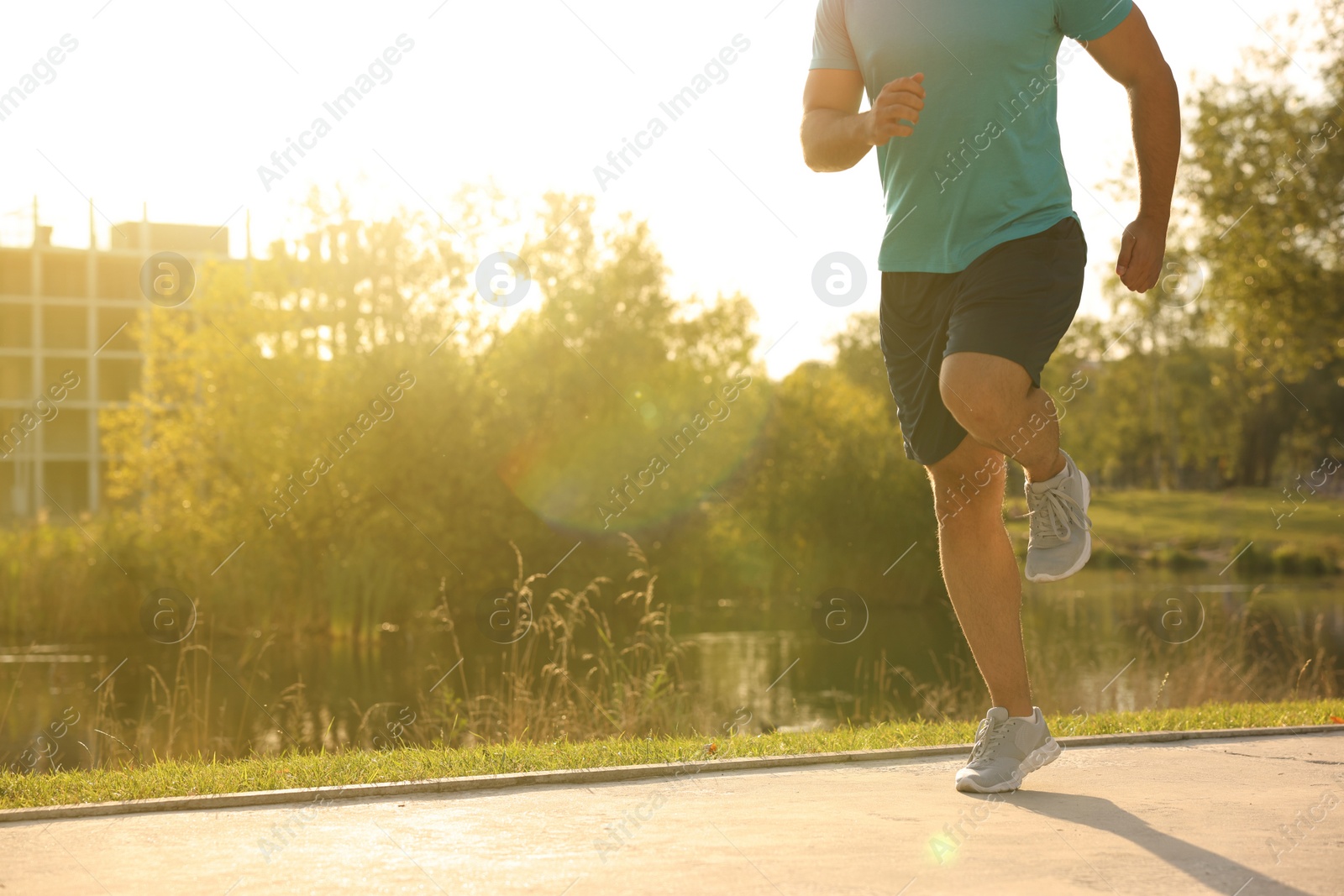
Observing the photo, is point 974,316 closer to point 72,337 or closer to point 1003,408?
point 1003,408

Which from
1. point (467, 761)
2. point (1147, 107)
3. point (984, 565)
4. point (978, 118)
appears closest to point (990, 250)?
point (978, 118)

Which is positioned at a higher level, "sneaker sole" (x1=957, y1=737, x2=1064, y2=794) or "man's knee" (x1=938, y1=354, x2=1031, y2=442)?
"man's knee" (x1=938, y1=354, x2=1031, y2=442)

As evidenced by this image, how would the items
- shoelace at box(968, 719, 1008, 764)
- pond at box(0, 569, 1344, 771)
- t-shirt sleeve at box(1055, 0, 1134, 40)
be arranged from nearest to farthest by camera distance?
shoelace at box(968, 719, 1008, 764) → t-shirt sleeve at box(1055, 0, 1134, 40) → pond at box(0, 569, 1344, 771)

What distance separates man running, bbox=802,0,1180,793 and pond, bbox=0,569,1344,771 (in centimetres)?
235

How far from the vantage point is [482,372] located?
23500mm

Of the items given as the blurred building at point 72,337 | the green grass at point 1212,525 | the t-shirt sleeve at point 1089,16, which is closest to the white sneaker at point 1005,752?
the t-shirt sleeve at point 1089,16

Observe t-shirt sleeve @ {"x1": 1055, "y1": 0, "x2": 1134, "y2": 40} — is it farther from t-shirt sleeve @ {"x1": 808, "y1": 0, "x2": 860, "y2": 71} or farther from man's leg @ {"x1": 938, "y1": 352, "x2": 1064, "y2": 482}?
man's leg @ {"x1": 938, "y1": 352, "x2": 1064, "y2": 482}

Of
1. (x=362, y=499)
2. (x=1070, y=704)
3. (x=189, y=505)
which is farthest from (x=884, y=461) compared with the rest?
(x=1070, y=704)

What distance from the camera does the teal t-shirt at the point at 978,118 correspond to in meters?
2.96

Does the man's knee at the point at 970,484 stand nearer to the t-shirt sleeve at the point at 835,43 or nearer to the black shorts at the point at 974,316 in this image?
the black shorts at the point at 974,316

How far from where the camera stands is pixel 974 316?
2.85 metres

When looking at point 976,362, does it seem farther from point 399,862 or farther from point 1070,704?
point 1070,704

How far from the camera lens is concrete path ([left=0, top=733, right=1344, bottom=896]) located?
2078 millimetres

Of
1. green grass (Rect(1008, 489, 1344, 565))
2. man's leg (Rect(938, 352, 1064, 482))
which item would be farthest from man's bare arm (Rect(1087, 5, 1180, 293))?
green grass (Rect(1008, 489, 1344, 565))
